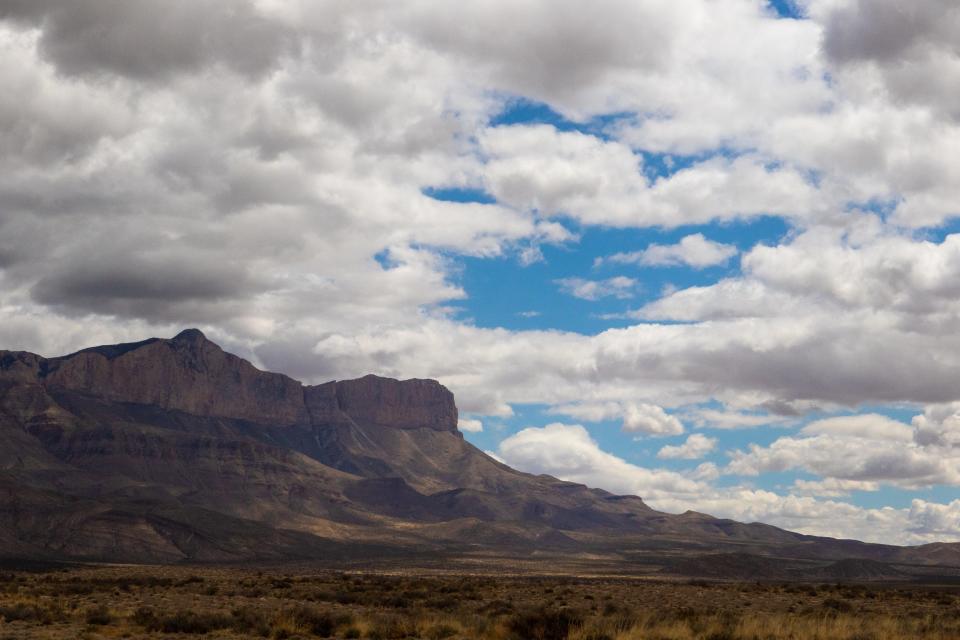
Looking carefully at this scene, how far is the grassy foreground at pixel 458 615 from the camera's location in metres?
31.9

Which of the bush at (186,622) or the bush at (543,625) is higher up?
the bush at (543,625)

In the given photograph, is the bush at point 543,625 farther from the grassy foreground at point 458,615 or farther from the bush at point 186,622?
the bush at point 186,622

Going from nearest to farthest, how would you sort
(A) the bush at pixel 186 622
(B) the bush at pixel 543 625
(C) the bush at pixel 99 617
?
1. (B) the bush at pixel 543 625
2. (A) the bush at pixel 186 622
3. (C) the bush at pixel 99 617

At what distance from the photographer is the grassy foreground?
3189 centimetres

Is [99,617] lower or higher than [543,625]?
lower

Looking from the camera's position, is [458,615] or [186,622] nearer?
[186,622]

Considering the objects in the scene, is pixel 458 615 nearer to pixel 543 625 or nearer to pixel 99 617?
pixel 543 625

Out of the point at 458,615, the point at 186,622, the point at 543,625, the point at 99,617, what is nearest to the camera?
the point at 543,625

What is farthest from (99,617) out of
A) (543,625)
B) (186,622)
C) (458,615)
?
(543,625)

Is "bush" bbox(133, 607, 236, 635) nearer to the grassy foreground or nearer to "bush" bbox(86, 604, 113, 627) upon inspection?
the grassy foreground

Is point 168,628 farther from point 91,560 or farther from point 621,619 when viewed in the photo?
point 91,560

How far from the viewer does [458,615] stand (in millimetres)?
39594

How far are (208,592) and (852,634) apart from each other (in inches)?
1498

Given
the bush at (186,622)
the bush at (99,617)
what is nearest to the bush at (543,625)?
the bush at (186,622)
